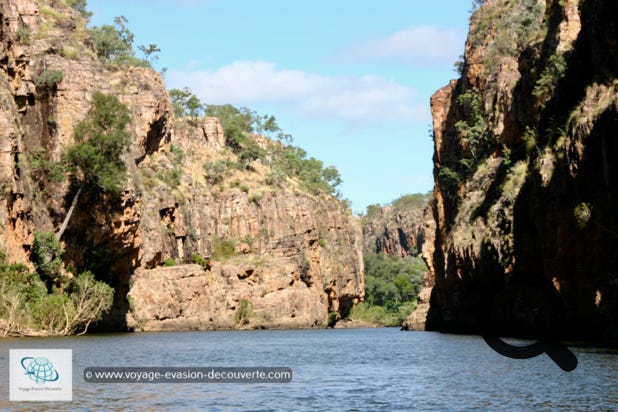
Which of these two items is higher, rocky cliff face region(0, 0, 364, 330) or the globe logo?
rocky cliff face region(0, 0, 364, 330)

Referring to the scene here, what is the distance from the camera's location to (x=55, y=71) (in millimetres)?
84125

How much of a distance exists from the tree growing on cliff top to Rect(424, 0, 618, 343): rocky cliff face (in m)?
28.9

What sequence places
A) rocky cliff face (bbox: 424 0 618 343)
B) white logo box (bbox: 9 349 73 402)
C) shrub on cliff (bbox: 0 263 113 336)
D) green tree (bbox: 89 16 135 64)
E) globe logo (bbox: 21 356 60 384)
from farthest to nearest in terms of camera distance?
green tree (bbox: 89 16 135 64) → shrub on cliff (bbox: 0 263 113 336) → rocky cliff face (bbox: 424 0 618 343) → globe logo (bbox: 21 356 60 384) → white logo box (bbox: 9 349 73 402)

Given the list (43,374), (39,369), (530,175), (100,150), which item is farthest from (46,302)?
(39,369)

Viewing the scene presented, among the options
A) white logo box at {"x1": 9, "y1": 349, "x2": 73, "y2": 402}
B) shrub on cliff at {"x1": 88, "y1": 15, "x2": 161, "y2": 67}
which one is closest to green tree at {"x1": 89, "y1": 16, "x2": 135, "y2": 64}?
shrub on cliff at {"x1": 88, "y1": 15, "x2": 161, "y2": 67}

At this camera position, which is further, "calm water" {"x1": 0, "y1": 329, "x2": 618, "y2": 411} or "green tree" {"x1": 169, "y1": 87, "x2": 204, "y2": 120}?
"green tree" {"x1": 169, "y1": 87, "x2": 204, "y2": 120}

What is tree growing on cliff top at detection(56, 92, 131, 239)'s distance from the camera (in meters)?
77.1

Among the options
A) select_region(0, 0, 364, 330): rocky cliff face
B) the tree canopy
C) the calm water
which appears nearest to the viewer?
the calm water

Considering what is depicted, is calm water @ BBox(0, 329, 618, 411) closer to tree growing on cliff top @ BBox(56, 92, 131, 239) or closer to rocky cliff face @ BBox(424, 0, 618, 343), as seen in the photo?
rocky cliff face @ BBox(424, 0, 618, 343)

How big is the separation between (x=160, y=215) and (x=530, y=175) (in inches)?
2359

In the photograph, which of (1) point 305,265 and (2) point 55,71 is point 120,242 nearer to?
(2) point 55,71

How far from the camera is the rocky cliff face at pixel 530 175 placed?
49062 millimetres

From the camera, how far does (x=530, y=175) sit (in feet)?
197

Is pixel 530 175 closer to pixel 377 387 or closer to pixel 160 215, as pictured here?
pixel 377 387
